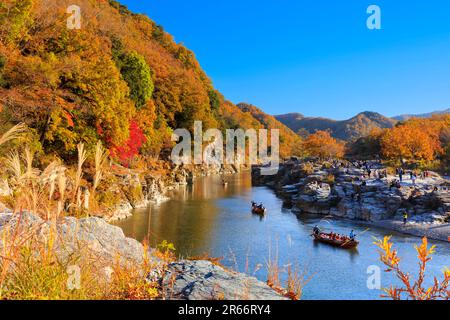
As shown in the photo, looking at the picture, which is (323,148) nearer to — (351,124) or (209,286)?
(209,286)

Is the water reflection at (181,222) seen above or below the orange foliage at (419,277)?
below

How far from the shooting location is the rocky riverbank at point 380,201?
24797 mm

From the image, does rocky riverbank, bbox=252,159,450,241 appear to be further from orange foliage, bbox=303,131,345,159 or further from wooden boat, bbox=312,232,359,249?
orange foliage, bbox=303,131,345,159

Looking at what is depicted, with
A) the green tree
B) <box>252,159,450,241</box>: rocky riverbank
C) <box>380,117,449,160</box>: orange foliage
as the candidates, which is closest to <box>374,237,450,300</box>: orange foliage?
<box>252,159,450,241</box>: rocky riverbank

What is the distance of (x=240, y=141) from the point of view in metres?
79.7

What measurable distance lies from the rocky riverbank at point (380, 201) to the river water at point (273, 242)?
5.16 ft

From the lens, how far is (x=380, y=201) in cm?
2805

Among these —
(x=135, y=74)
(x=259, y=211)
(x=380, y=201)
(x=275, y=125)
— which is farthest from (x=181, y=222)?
(x=275, y=125)

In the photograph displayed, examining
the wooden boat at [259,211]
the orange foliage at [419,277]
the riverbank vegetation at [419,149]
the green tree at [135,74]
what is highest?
the green tree at [135,74]

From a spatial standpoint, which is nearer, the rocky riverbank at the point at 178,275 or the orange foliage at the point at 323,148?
the rocky riverbank at the point at 178,275

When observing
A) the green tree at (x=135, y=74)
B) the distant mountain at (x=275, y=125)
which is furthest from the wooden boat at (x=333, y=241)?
the distant mountain at (x=275, y=125)

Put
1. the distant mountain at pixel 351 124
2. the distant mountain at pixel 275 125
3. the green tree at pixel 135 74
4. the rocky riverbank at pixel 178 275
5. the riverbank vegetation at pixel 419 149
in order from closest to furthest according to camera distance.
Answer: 1. the rocky riverbank at pixel 178 275
2. the green tree at pixel 135 74
3. the riverbank vegetation at pixel 419 149
4. the distant mountain at pixel 275 125
5. the distant mountain at pixel 351 124

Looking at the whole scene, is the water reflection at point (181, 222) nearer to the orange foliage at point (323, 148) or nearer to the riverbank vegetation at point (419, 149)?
the riverbank vegetation at point (419, 149)

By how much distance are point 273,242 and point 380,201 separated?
1260cm
